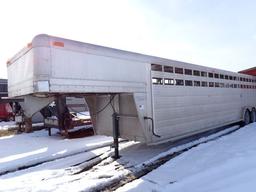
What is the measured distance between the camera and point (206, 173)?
437cm

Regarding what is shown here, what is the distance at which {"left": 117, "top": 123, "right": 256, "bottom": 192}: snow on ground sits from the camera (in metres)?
3.74

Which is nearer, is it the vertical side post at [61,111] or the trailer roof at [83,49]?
the trailer roof at [83,49]

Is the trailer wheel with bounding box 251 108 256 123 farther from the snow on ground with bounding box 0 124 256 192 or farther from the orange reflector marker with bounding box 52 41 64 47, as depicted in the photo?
the orange reflector marker with bounding box 52 41 64 47

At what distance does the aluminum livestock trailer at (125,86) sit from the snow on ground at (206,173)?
1.08m

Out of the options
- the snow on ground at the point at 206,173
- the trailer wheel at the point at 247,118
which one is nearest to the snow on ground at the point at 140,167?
the snow on ground at the point at 206,173

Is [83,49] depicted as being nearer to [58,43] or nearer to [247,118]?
[58,43]

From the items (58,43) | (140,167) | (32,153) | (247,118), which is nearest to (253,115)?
(247,118)

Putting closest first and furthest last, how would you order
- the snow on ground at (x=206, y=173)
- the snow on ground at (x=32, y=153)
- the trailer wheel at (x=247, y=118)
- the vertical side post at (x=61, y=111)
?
1. the snow on ground at (x=206, y=173)
2. the snow on ground at (x=32, y=153)
3. the vertical side post at (x=61, y=111)
4. the trailer wheel at (x=247, y=118)

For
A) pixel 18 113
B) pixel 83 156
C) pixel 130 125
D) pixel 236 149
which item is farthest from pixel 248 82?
pixel 18 113

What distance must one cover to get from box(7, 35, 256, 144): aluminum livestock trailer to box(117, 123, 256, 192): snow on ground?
1.08 metres

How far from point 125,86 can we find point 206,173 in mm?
2416

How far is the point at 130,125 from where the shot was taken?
243 inches

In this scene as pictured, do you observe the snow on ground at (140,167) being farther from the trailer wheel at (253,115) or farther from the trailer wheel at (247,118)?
the trailer wheel at (253,115)

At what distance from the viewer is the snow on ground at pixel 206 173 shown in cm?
374
